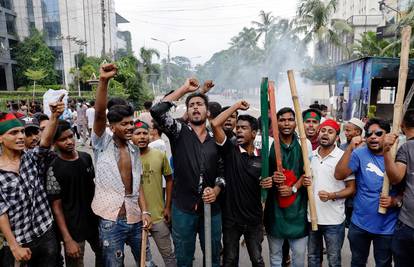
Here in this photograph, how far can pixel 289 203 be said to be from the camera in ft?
9.13

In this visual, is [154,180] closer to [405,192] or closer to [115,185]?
[115,185]

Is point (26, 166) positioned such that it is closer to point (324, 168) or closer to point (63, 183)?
point (63, 183)

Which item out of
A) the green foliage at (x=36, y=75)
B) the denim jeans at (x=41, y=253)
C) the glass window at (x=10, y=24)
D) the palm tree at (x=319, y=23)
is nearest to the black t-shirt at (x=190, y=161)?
the denim jeans at (x=41, y=253)

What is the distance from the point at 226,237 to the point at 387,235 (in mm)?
1327

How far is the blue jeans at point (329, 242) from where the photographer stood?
2.90m

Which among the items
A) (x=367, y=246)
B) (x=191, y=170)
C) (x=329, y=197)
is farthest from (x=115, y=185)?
(x=367, y=246)

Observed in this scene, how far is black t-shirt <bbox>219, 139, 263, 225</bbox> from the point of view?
9.30 feet

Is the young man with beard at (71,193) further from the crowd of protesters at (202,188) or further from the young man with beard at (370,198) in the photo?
the young man with beard at (370,198)

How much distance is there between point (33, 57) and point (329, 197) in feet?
131

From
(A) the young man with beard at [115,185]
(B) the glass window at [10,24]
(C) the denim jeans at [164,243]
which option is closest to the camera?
(A) the young man with beard at [115,185]

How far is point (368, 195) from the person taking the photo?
272 cm

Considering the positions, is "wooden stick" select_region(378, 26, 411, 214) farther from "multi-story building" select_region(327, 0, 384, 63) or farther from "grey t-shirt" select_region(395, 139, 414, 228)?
"multi-story building" select_region(327, 0, 384, 63)

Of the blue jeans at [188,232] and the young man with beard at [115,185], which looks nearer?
the young man with beard at [115,185]

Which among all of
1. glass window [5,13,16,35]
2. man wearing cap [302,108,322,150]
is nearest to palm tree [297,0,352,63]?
man wearing cap [302,108,322,150]
